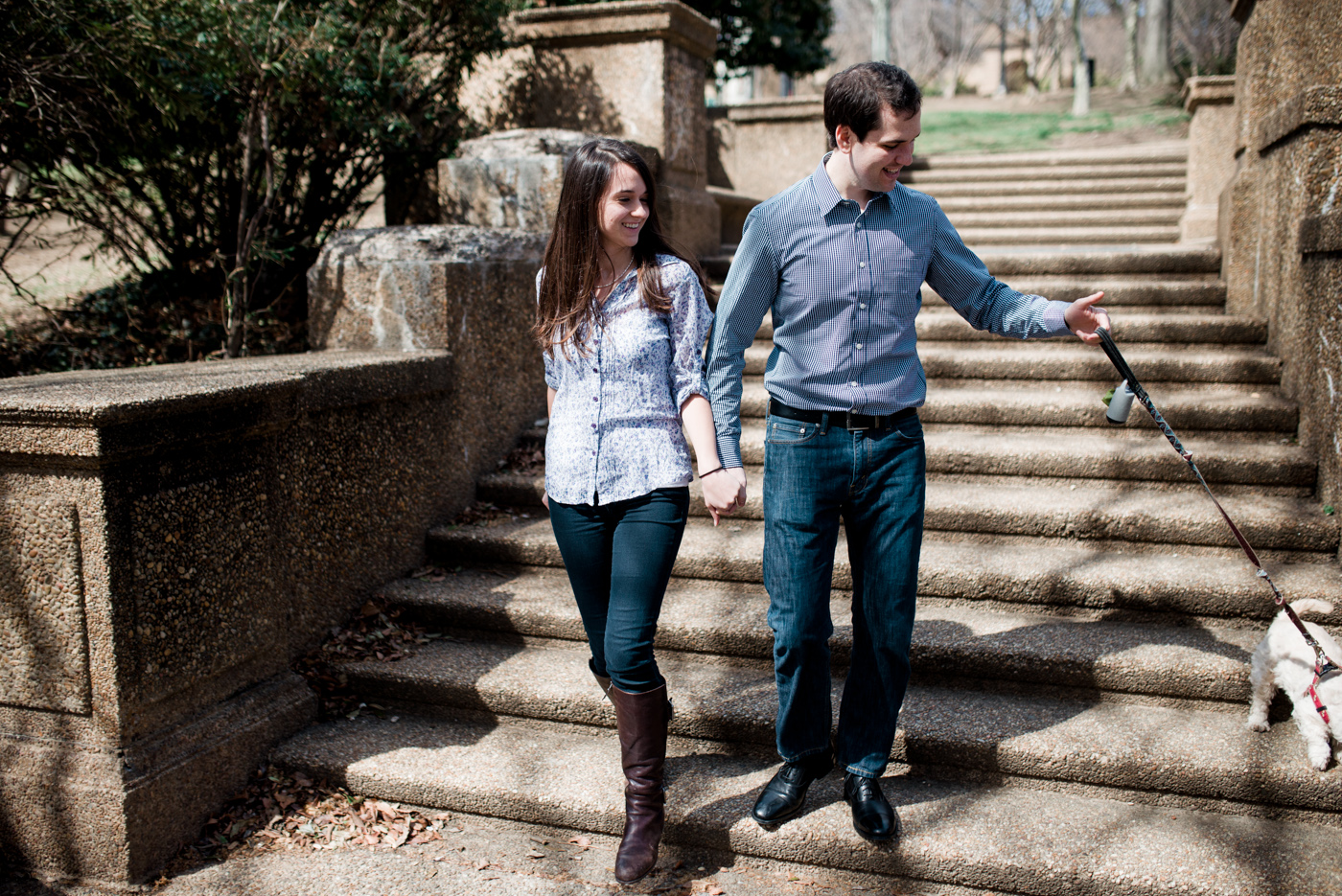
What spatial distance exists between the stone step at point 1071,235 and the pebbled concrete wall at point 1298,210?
2248mm

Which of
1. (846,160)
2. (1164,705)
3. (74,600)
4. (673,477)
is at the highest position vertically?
(846,160)

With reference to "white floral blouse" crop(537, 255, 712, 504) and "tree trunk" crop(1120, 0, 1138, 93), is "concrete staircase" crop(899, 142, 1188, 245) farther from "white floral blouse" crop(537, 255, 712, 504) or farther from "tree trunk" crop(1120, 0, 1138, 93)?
"tree trunk" crop(1120, 0, 1138, 93)

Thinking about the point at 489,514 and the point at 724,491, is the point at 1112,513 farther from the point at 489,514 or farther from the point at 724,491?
the point at 489,514

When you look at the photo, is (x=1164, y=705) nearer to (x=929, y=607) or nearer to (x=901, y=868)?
(x=929, y=607)

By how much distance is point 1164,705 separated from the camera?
297 cm

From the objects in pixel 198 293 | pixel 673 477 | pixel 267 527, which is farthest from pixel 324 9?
pixel 673 477

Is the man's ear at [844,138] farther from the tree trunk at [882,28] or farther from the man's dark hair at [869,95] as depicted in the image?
the tree trunk at [882,28]

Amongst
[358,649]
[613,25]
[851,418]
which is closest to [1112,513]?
[851,418]

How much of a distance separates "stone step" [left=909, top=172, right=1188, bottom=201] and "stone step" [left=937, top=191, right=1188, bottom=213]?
76 millimetres

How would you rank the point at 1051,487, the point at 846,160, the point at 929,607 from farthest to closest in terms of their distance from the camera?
the point at 1051,487 → the point at 929,607 → the point at 846,160

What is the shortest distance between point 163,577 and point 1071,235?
21.5 ft

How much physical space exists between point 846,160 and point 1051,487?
7.07 feet

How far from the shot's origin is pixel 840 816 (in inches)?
104

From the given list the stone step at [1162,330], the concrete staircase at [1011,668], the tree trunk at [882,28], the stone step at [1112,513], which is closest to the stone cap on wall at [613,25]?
the stone step at [1162,330]
